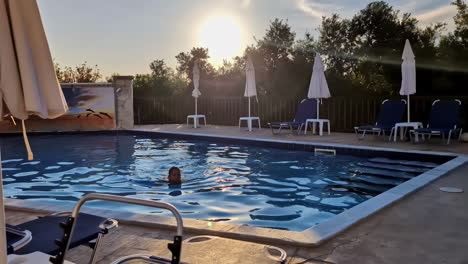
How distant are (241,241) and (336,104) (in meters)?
10.1

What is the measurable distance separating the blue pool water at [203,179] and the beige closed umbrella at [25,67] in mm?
3240

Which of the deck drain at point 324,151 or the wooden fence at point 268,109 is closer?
the deck drain at point 324,151

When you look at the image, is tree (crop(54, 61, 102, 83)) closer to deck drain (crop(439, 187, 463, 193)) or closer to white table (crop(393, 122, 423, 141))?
white table (crop(393, 122, 423, 141))

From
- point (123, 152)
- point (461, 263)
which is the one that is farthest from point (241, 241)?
point (123, 152)

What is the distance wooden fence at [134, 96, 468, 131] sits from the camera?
11.1 m

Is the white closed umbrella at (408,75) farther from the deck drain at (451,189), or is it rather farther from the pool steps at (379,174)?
the deck drain at (451,189)

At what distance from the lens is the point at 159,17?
21141 millimetres

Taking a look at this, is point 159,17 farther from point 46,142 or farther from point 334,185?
point 334,185

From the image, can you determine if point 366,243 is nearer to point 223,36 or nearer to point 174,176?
point 174,176

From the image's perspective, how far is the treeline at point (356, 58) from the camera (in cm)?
1880

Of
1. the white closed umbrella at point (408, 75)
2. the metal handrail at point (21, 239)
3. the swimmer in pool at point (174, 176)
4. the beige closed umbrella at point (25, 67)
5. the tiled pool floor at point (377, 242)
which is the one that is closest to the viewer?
the beige closed umbrella at point (25, 67)

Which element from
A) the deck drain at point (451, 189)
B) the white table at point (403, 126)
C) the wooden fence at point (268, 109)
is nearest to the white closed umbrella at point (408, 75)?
the white table at point (403, 126)

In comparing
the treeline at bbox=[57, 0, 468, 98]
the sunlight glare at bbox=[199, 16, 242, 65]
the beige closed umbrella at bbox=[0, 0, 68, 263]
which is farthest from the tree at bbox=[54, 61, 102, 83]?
the beige closed umbrella at bbox=[0, 0, 68, 263]

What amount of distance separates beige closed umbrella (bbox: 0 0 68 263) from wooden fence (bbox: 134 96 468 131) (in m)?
10.8
